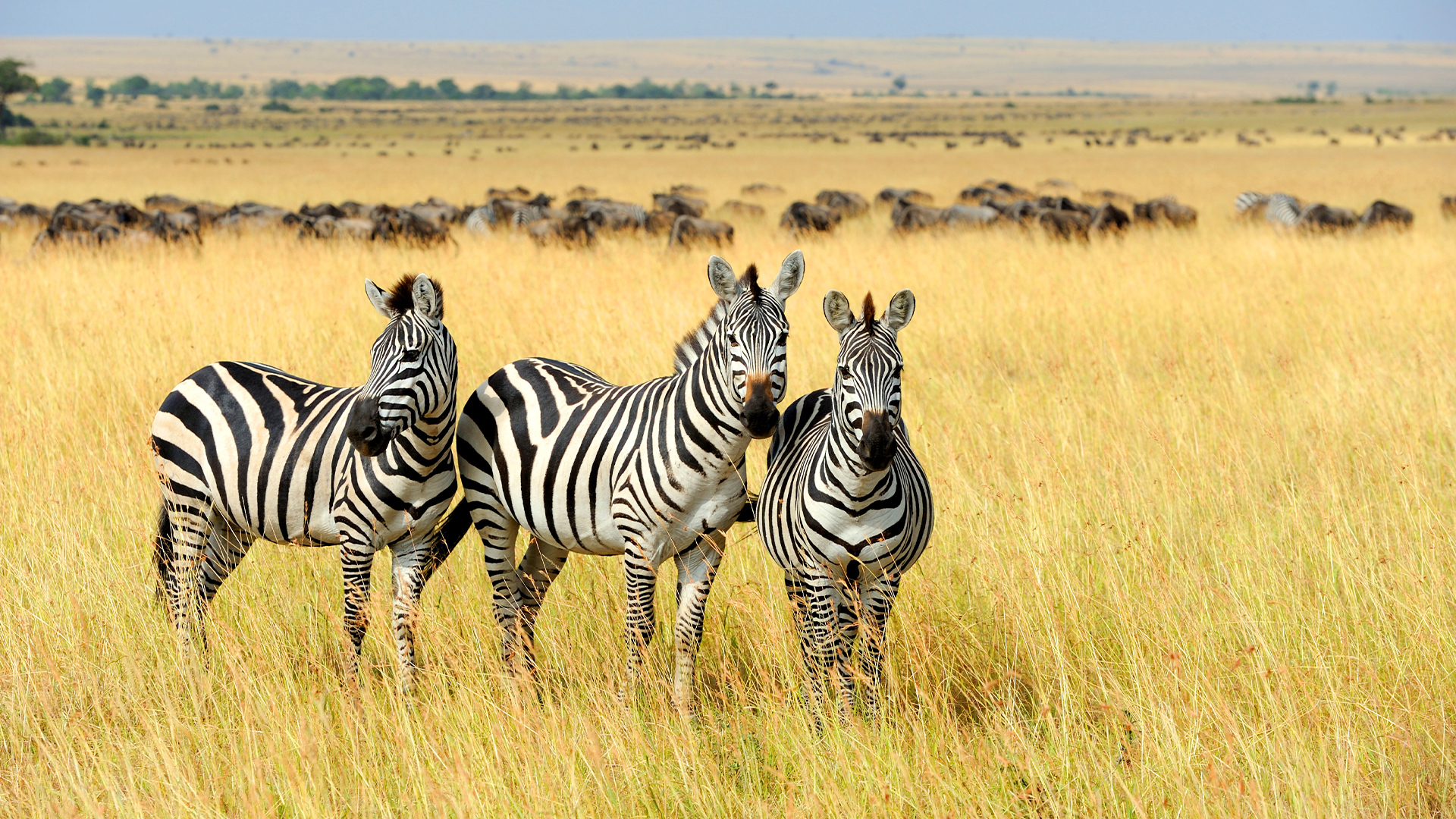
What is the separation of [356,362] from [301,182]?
105ft

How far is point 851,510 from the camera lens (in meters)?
3.49

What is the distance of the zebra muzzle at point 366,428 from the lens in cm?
364

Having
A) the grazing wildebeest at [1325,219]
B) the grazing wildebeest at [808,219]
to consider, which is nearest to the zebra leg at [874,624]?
the grazing wildebeest at [1325,219]

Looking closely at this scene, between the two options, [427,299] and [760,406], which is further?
[427,299]

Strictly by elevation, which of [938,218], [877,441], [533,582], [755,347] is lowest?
[533,582]

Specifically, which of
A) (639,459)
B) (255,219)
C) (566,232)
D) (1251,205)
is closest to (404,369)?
(639,459)

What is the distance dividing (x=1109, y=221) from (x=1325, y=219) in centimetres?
369

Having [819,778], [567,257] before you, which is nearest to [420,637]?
[819,778]

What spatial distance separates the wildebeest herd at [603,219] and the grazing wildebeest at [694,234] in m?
0.02

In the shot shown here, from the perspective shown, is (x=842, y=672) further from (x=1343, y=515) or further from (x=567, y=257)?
(x=567, y=257)

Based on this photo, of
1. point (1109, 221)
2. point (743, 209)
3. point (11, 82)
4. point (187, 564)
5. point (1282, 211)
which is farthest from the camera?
point (11, 82)

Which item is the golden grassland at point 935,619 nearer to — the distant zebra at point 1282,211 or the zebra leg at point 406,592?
the zebra leg at point 406,592

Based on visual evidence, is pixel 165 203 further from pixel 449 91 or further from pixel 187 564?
pixel 449 91

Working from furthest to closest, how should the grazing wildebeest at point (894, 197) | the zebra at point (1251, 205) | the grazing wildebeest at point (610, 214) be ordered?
1. the grazing wildebeest at point (894, 197)
2. the zebra at point (1251, 205)
3. the grazing wildebeest at point (610, 214)
